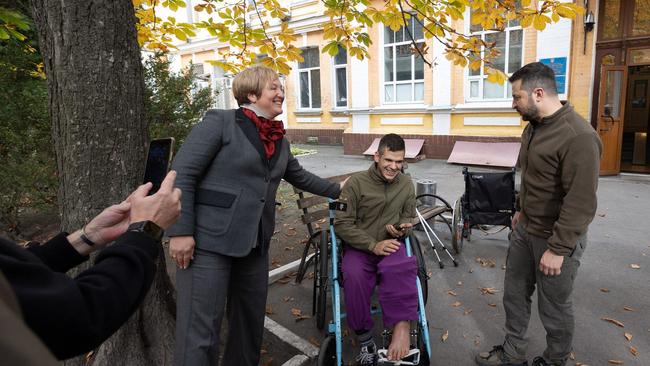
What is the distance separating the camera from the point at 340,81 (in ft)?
52.2

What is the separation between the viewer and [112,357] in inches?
97.6

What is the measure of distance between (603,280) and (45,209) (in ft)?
21.9

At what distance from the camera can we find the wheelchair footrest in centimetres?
273

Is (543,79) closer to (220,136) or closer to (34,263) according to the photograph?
(220,136)

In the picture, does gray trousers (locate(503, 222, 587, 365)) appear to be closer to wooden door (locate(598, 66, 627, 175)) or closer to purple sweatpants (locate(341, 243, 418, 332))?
purple sweatpants (locate(341, 243, 418, 332))

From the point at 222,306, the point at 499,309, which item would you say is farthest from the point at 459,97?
the point at 222,306

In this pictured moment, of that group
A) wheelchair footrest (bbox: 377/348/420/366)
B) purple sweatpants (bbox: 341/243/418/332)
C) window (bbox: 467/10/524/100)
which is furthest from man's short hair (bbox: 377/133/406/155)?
window (bbox: 467/10/524/100)

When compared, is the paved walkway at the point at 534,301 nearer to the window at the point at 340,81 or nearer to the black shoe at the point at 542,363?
the black shoe at the point at 542,363

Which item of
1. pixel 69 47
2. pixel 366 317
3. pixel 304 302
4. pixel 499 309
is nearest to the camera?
pixel 69 47

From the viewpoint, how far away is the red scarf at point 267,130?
7.86 feet

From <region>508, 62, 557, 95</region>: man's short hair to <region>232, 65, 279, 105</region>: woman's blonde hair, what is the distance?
160 cm

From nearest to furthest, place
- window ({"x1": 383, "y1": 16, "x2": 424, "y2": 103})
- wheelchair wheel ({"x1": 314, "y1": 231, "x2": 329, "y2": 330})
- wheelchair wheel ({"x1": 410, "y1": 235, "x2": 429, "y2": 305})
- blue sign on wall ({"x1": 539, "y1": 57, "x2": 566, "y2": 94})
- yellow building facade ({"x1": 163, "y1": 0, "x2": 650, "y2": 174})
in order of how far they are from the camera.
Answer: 1. wheelchair wheel ({"x1": 410, "y1": 235, "x2": 429, "y2": 305})
2. wheelchair wheel ({"x1": 314, "y1": 231, "x2": 329, "y2": 330})
3. yellow building facade ({"x1": 163, "y1": 0, "x2": 650, "y2": 174})
4. blue sign on wall ({"x1": 539, "y1": 57, "x2": 566, "y2": 94})
5. window ({"x1": 383, "y1": 16, "x2": 424, "y2": 103})

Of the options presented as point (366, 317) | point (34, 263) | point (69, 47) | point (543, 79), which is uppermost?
point (69, 47)

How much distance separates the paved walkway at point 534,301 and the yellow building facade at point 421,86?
4764 mm
